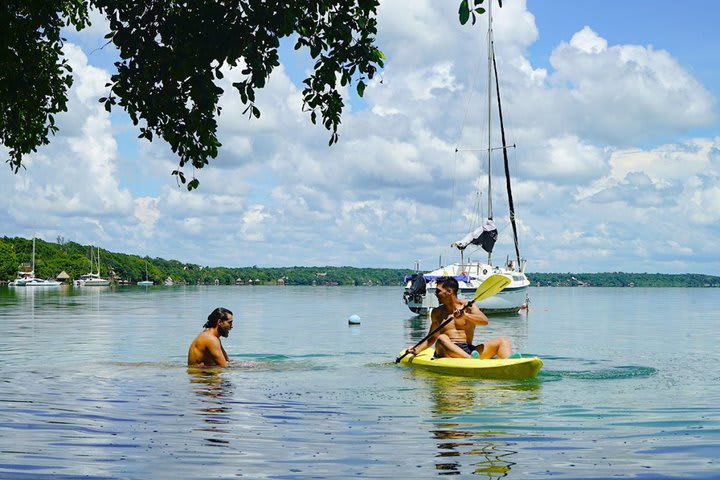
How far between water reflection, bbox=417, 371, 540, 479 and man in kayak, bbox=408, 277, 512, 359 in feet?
2.19

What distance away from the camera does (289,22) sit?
23.8 ft

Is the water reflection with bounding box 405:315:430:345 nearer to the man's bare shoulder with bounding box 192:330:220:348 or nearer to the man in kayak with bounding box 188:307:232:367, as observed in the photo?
the man in kayak with bounding box 188:307:232:367

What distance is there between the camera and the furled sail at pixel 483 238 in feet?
152

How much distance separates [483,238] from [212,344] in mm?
30950

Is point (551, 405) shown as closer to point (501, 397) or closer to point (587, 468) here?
point (501, 397)

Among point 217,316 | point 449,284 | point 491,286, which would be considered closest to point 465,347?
point 449,284

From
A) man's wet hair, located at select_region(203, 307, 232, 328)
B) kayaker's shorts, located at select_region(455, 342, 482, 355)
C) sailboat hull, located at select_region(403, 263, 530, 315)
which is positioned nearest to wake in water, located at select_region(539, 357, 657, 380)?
kayaker's shorts, located at select_region(455, 342, 482, 355)

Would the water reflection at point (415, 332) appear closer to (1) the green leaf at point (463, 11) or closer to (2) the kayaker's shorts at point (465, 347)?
(2) the kayaker's shorts at point (465, 347)

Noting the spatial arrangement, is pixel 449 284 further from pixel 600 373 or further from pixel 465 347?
pixel 600 373

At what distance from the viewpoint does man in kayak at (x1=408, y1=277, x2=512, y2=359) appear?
16.5 meters

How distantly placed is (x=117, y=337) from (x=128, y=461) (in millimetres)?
24979

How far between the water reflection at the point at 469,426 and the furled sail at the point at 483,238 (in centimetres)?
2951

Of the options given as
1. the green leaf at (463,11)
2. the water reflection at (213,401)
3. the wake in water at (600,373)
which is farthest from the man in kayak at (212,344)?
the green leaf at (463,11)

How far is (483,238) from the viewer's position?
46.7 meters
